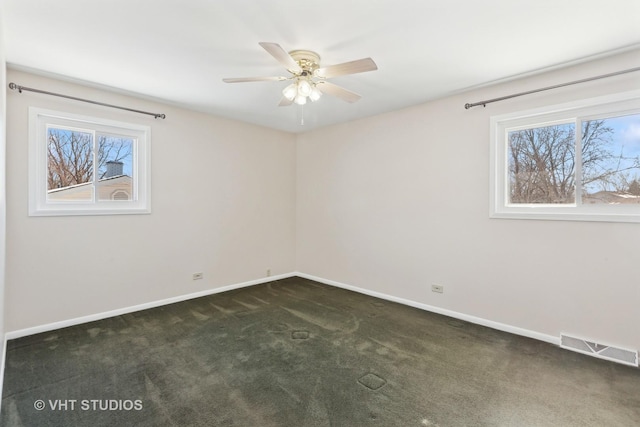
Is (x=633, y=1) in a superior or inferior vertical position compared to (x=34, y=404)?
superior

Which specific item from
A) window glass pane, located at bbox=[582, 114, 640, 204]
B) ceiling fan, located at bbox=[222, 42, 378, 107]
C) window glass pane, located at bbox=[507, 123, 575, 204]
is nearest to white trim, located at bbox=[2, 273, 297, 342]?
ceiling fan, located at bbox=[222, 42, 378, 107]

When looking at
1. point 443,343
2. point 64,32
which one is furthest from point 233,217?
point 443,343

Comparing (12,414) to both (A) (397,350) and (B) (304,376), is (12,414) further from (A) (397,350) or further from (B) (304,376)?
(A) (397,350)

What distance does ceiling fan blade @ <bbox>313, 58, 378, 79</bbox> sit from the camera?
6.72ft

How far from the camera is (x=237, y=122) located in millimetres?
4520

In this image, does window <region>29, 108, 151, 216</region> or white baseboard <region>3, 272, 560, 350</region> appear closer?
white baseboard <region>3, 272, 560, 350</region>

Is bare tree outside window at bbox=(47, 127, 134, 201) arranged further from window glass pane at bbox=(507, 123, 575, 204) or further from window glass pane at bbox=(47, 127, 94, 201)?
window glass pane at bbox=(507, 123, 575, 204)

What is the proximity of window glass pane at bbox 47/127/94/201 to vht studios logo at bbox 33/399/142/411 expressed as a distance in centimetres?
206

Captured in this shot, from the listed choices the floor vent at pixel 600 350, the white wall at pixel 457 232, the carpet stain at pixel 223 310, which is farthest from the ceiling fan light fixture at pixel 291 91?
the floor vent at pixel 600 350

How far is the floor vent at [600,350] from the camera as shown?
→ 7.98ft

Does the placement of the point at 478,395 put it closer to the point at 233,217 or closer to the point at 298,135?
the point at 233,217

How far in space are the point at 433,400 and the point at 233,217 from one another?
11.3 ft

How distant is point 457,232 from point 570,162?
1208mm

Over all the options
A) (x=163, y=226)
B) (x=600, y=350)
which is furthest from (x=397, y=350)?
(x=163, y=226)
